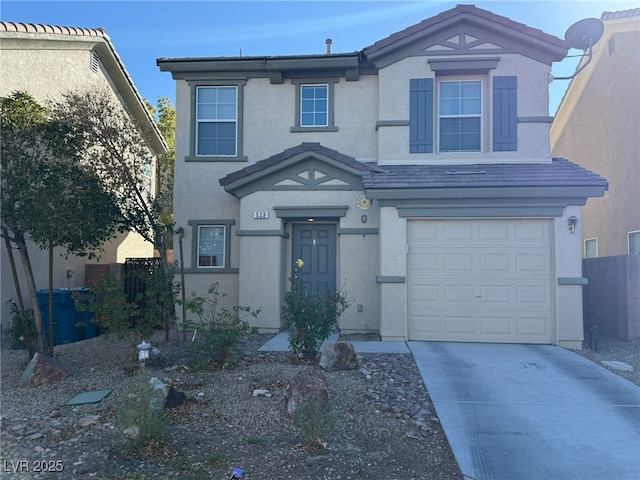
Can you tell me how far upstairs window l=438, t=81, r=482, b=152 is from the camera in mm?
10242

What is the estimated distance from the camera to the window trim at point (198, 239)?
35.0 feet

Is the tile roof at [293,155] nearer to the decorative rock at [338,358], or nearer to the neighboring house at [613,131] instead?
the decorative rock at [338,358]

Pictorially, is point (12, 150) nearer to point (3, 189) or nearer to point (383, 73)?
point (3, 189)

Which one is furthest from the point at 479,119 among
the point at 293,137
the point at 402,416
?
the point at 402,416

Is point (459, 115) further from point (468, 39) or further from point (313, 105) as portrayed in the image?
point (313, 105)

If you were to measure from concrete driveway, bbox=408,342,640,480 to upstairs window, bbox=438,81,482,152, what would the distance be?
4.40 m

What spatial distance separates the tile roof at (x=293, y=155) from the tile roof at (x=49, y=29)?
5430mm

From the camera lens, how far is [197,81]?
36.3 feet

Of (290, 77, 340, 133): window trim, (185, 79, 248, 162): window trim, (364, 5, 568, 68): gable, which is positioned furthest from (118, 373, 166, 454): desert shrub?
(364, 5, 568, 68): gable

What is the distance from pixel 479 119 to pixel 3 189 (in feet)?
28.3

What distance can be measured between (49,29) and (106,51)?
187 centimetres

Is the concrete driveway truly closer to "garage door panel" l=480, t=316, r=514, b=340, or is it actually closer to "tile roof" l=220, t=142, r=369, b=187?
"garage door panel" l=480, t=316, r=514, b=340

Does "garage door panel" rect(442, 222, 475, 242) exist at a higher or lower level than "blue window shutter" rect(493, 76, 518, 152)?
lower

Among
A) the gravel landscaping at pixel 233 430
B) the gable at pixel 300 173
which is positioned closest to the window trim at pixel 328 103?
the gable at pixel 300 173
